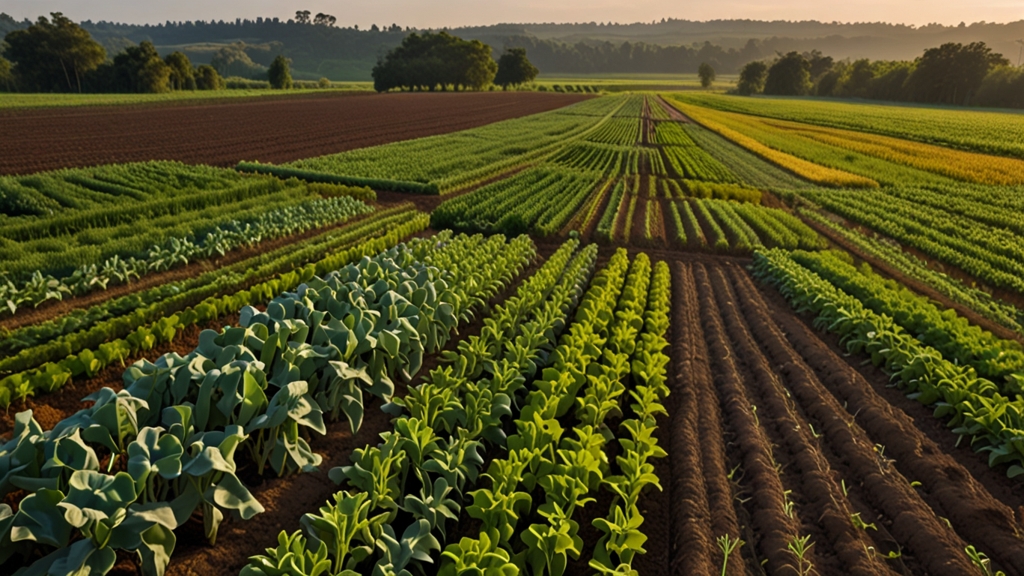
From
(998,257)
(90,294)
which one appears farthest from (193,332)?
(998,257)

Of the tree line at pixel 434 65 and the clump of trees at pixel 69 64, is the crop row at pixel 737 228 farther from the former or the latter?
the tree line at pixel 434 65

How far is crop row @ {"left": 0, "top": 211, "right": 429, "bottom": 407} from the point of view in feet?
20.5

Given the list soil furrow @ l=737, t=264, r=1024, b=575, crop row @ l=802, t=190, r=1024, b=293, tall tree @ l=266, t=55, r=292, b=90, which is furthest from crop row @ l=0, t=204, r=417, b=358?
tall tree @ l=266, t=55, r=292, b=90

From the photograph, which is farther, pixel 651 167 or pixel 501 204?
pixel 651 167

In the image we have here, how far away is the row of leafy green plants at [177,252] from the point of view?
891cm

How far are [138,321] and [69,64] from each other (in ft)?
244

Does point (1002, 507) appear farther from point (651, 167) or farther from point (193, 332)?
point (651, 167)

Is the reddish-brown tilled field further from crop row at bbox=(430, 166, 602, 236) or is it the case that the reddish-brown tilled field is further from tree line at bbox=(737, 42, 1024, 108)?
tree line at bbox=(737, 42, 1024, 108)

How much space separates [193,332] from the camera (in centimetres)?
806

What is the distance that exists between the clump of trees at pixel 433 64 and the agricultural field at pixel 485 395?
79891 millimetres

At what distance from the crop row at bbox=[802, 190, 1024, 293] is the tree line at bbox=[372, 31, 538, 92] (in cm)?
7929

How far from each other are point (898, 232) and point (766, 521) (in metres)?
17.2

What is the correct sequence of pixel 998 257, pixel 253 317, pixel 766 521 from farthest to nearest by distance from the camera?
pixel 998 257, pixel 253 317, pixel 766 521

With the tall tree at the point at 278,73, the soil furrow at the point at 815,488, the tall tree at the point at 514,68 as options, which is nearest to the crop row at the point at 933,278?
the soil furrow at the point at 815,488
